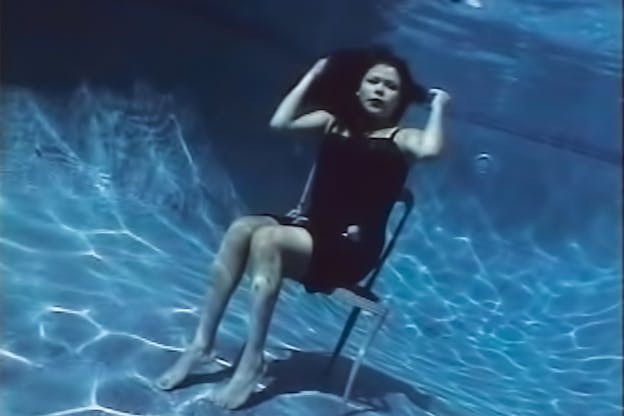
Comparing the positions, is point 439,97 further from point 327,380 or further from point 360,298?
point 327,380

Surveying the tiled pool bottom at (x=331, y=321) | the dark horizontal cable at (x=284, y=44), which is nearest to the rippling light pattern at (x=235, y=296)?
the tiled pool bottom at (x=331, y=321)

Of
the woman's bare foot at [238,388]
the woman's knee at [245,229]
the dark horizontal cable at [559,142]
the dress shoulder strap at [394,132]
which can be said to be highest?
the dark horizontal cable at [559,142]

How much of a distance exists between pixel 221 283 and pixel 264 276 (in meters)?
0.05

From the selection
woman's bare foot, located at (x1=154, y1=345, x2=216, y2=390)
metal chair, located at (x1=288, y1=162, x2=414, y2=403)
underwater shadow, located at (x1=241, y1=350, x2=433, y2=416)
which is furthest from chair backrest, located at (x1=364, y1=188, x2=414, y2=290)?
woman's bare foot, located at (x1=154, y1=345, x2=216, y2=390)

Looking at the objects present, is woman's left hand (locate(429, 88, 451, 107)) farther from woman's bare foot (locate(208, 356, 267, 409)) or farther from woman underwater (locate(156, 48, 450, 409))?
woman's bare foot (locate(208, 356, 267, 409))

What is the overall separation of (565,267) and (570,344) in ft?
0.31

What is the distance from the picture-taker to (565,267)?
4.81 ft

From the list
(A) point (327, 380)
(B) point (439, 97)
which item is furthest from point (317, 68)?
(A) point (327, 380)

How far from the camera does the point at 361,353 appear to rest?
4.81 ft

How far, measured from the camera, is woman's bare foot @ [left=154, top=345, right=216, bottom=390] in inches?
56.2

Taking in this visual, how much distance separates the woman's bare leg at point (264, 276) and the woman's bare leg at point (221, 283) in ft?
0.04

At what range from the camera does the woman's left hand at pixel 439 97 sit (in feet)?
4.76

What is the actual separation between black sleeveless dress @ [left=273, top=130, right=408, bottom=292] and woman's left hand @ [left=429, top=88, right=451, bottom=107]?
0.21ft

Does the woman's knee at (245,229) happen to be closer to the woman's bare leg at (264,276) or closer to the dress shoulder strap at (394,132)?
the woman's bare leg at (264,276)
